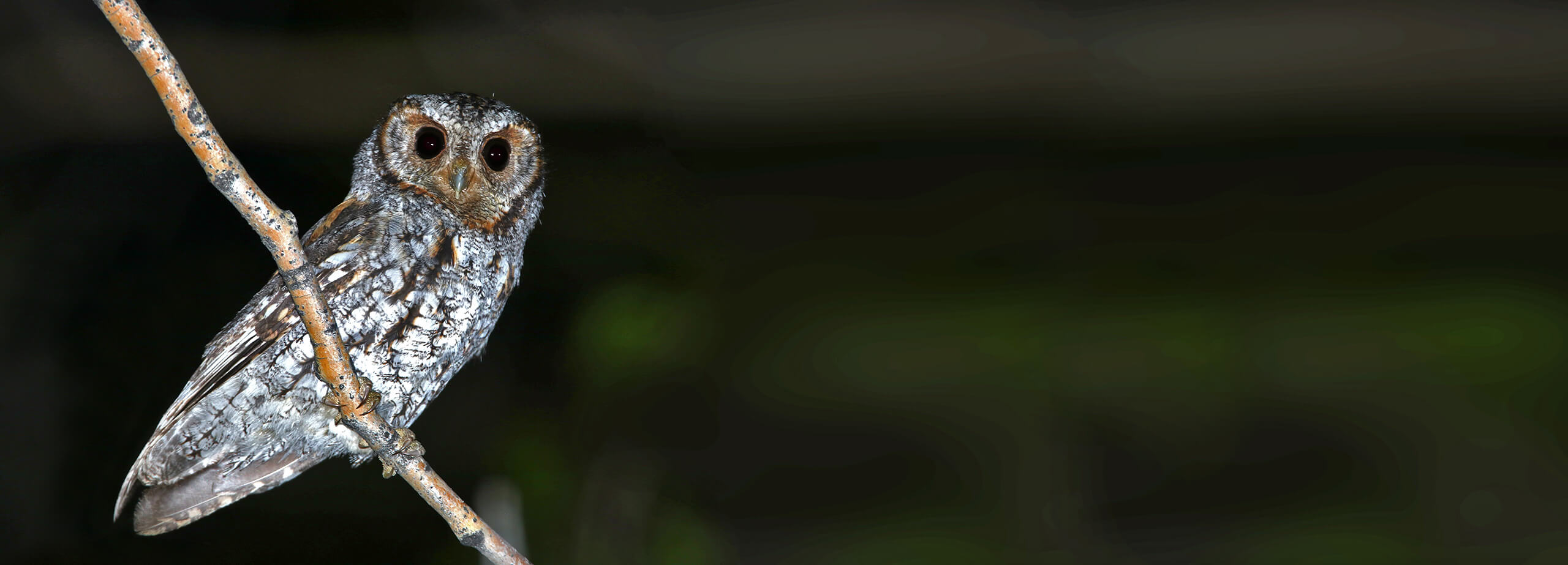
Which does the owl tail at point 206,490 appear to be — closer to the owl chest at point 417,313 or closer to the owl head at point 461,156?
the owl chest at point 417,313

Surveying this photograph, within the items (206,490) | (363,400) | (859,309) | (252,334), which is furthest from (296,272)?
(859,309)

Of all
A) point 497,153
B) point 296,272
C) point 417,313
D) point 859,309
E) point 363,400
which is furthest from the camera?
point 859,309

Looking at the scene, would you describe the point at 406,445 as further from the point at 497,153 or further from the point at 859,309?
the point at 859,309

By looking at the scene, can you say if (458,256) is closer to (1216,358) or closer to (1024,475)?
(1024,475)

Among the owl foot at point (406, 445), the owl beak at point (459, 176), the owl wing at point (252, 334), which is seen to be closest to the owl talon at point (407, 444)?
the owl foot at point (406, 445)

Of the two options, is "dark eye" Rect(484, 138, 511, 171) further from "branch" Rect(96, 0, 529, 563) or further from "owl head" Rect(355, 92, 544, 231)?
"branch" Rect(96, 0, 529, 563)

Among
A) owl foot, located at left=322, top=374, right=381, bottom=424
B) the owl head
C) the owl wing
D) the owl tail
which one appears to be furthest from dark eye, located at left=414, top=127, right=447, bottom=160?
the owl tail
